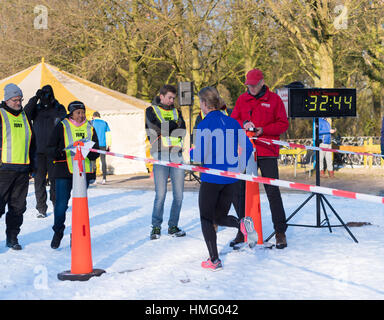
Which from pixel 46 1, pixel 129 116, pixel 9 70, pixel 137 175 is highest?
pixel 46 1

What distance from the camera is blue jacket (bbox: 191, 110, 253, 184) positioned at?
5.62 metres

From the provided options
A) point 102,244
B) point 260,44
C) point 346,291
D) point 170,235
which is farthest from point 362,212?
point 260,44

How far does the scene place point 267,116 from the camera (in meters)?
6.75

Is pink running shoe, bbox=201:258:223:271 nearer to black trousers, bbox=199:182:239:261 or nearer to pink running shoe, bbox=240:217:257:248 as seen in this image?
black trousers, bbox=199:182:239:261

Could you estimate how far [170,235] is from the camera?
25.6 feet

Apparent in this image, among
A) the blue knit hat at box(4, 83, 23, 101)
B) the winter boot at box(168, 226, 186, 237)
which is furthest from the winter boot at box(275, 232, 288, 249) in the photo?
the blue knit hat at box(4, 83, 23, 101)

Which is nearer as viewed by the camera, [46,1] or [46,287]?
[46,287]

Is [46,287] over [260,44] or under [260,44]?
under

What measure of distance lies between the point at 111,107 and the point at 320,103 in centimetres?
1304

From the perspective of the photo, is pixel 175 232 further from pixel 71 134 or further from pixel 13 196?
pixel 13 196

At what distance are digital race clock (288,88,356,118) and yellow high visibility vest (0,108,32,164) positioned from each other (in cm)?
304

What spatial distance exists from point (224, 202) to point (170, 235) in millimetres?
2082
